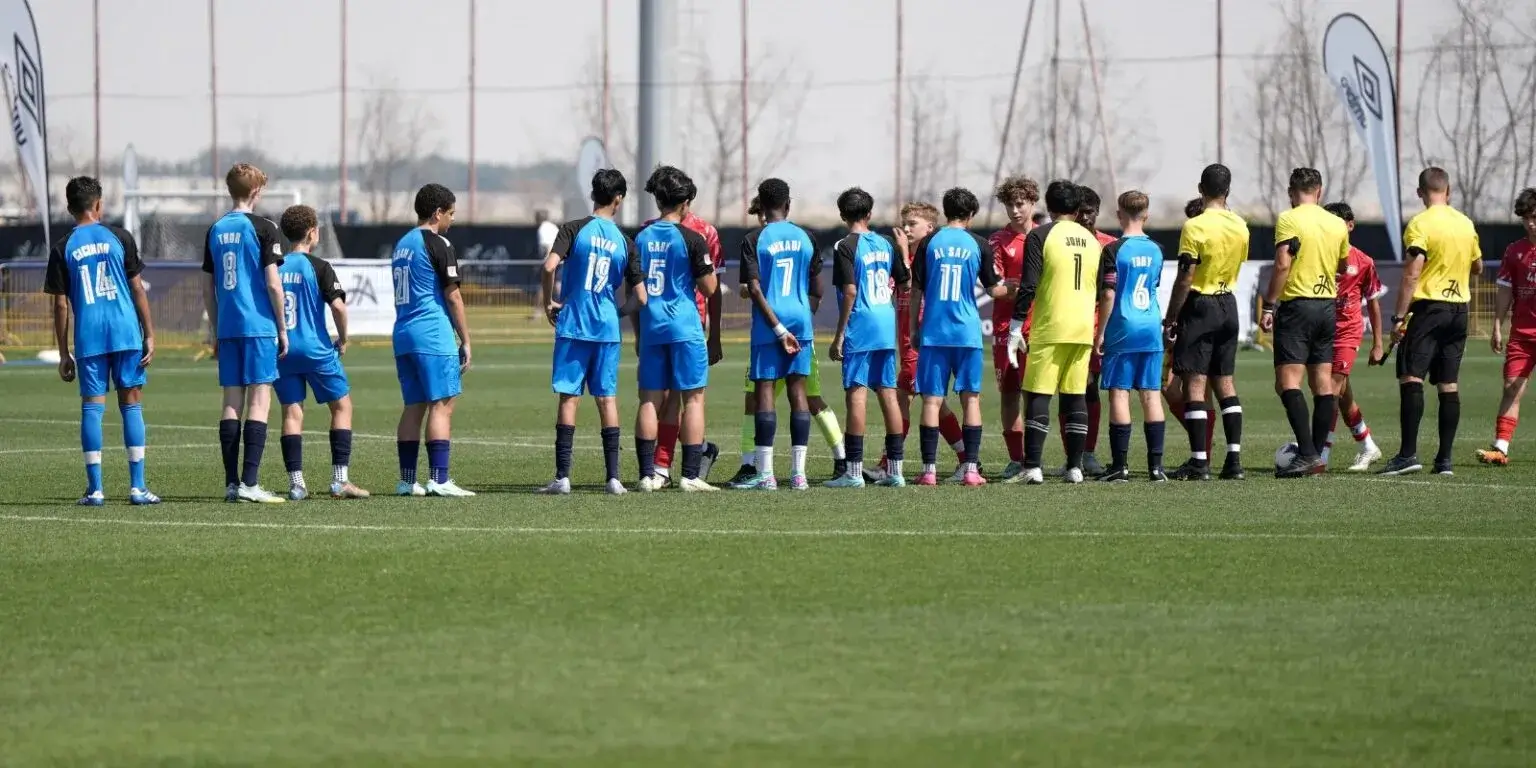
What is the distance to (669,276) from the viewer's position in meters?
13.0

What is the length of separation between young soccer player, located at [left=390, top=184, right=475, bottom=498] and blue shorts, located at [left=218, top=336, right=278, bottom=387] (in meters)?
0.74

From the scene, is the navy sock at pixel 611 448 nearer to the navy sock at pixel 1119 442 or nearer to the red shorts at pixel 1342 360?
the navy sock at pixel 1119 442

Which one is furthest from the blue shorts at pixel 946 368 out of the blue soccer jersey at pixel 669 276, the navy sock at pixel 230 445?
the navy sock at pixel 230 445

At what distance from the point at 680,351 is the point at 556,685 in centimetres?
646

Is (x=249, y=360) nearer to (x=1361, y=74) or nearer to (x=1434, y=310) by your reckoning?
(x=1434, y=310)

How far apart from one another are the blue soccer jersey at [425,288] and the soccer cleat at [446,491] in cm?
81

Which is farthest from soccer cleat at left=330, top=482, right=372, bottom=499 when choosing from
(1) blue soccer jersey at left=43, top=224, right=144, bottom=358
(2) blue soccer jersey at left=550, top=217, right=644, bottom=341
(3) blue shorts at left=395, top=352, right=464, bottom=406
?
(2) blue soccer jersey at left=550, top=217, right=644, bottom=341

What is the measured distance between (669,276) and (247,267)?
8.34 feet

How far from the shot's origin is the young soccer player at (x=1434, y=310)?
14352mm

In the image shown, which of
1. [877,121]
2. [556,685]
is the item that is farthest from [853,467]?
[877,121]

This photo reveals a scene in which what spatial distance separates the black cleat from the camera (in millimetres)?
14070

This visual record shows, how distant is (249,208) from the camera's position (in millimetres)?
12359

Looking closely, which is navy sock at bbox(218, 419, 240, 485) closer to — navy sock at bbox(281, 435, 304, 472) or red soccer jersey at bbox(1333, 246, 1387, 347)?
navy sock at bbox(281, 435, 304, 472)

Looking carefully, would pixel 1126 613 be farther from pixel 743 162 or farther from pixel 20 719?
pixel 743 162
